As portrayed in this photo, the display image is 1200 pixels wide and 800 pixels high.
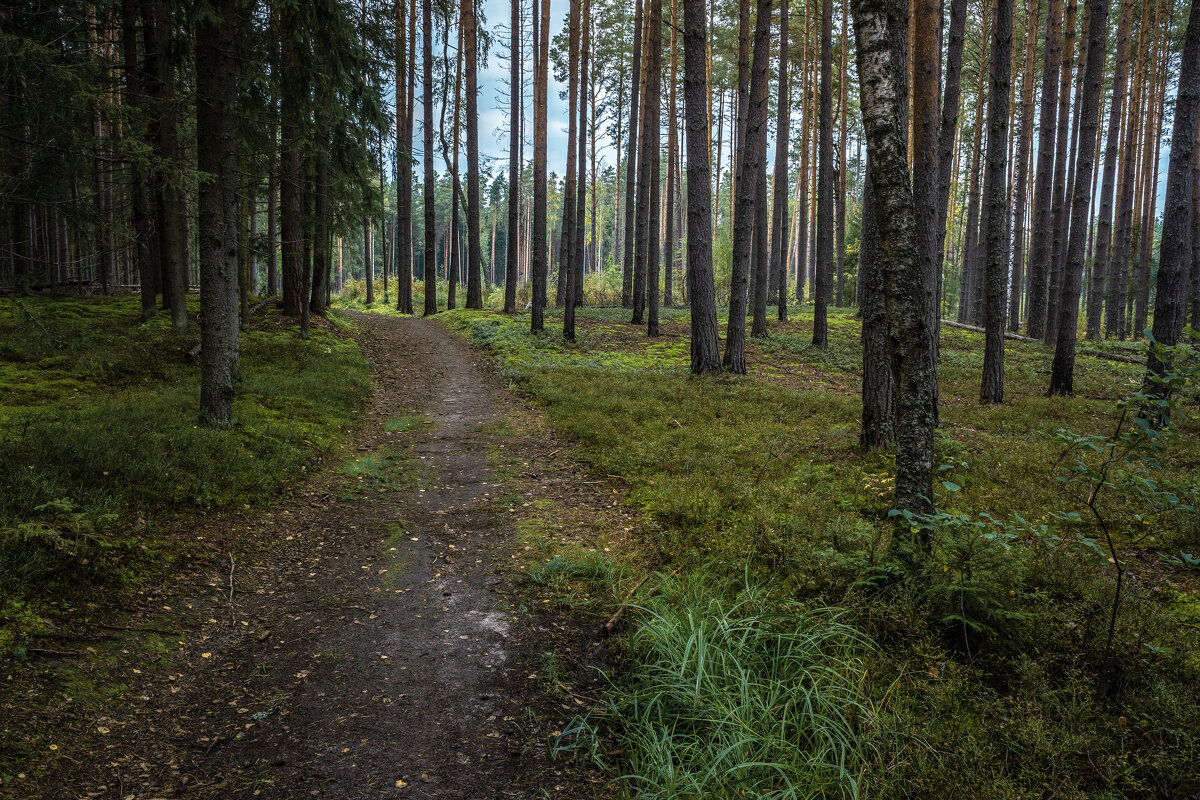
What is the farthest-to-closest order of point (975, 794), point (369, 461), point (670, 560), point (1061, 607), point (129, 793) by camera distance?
1. point (369, 461)
2. point (670, 560)
3. point (1061, 607)
4. point (129, 793)
5. point (975, 794)

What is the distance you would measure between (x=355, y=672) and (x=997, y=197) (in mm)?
12583

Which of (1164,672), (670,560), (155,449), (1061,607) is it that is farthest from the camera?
(155,449)

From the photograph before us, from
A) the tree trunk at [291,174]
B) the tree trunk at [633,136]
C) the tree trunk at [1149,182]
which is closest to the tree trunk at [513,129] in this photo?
the tree trunk at [633,136]

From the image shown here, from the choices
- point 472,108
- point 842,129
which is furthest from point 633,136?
point 842,129

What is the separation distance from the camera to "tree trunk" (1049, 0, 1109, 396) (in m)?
11.1

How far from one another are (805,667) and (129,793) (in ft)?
11.7

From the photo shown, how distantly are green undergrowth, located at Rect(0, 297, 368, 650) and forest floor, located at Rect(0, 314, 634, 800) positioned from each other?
0.44 metres

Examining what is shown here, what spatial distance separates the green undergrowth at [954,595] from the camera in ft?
9.40

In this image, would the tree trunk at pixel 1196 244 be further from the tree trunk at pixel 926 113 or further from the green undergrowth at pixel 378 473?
the green undergrowth at pixel 378 473

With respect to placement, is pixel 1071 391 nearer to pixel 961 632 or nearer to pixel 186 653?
pixel 961 632

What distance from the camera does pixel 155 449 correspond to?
21.0ft

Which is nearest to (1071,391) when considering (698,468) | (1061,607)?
(698,468)

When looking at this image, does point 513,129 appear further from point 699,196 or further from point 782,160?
point 699,196

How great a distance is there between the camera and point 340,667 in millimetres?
4020
